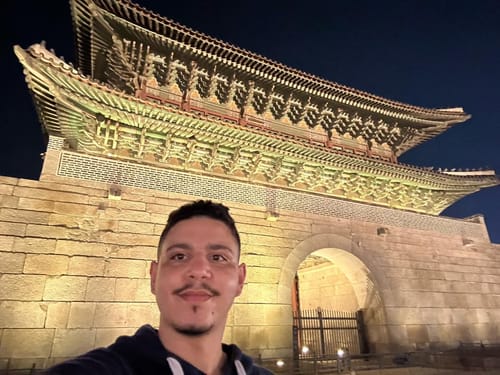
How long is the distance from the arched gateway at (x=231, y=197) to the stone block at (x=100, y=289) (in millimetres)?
27

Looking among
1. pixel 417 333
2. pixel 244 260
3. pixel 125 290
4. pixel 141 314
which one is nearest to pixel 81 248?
pixel 125 290

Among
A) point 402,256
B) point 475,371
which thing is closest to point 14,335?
point 475,371

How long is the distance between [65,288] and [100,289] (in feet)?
2.26

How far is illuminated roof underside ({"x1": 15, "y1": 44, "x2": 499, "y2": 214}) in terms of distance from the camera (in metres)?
6.79

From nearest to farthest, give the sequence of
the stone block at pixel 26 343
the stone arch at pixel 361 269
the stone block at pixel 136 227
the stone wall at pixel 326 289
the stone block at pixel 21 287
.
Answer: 1. the stone block at pixel 26 343
2. the stone block at pixel 21 287
3. the stone block at pixel 136 227
4. the stone arch at pixel 361 269
5. the stone wall at pixel 326 289

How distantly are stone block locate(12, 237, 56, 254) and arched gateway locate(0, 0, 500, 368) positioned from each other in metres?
0.03

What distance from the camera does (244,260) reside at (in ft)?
27.8

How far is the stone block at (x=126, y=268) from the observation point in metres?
7.08

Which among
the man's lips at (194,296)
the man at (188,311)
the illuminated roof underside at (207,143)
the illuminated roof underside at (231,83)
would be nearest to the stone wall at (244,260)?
the illuminated roof underside at (207,143)

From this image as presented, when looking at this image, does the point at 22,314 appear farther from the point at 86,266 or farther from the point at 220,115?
the point at 220,115

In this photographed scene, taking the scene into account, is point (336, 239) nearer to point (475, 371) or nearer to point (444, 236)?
point (475, 371)

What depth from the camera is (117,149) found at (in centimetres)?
828

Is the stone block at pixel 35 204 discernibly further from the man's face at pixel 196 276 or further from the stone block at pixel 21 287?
the man's face at pixel 196 276

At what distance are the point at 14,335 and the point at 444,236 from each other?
14.3 metres
